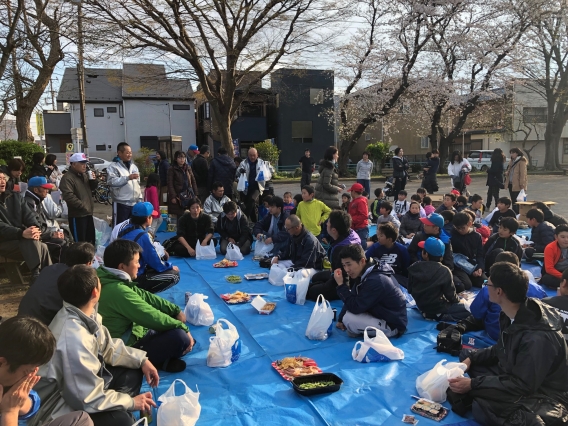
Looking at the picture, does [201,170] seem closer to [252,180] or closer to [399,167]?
[252,180]

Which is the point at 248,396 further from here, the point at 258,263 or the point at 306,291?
the point at 258,263

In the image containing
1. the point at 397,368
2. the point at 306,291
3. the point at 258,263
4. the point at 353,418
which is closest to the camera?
the point at 353,418

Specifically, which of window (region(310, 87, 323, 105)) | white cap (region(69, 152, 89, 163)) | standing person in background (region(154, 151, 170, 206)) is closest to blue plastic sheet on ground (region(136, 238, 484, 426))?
white cap (region(69, 152, 89, 163))

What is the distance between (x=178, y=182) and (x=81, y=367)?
6857mm

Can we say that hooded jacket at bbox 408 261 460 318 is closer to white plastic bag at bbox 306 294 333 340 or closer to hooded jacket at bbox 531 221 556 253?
white plastic bag at bbox 306 294 333 340

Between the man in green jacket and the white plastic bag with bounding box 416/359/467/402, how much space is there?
6.41 feet

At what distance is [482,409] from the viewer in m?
2.79

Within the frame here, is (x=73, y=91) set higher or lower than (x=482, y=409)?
higher

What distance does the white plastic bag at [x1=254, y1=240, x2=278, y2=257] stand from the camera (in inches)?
296

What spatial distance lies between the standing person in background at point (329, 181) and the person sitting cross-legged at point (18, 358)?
694 centimetres

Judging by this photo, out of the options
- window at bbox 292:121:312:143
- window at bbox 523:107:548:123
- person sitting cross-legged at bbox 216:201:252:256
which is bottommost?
person sitting cross-legged at bbox 216:201:252:256

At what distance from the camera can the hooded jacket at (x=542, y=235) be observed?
21.7 ft

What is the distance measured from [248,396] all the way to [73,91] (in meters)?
33.2

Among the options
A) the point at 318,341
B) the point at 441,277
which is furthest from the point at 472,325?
the point at 318,341
